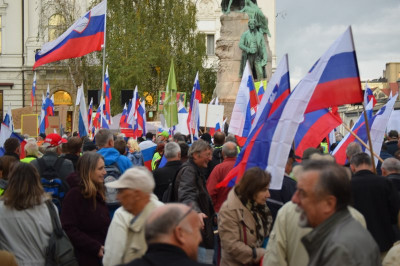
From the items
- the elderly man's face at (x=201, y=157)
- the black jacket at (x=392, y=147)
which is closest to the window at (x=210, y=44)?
the black jacket at (x=392, y=147)

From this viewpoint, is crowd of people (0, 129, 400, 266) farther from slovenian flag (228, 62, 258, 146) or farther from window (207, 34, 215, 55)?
window (207, 34, 215, 55)

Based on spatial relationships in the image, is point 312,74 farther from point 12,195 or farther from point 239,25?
point 239,25

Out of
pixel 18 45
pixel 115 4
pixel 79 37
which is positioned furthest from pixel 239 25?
pixel 18 45

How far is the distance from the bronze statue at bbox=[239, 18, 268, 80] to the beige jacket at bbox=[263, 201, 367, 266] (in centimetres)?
1908

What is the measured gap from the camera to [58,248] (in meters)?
6.37

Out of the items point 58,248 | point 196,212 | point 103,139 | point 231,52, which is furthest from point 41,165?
point 231,52

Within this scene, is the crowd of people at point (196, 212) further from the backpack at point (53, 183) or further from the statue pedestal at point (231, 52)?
the statue pedestal at point (231, 52)

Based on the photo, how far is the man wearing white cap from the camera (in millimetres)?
5246

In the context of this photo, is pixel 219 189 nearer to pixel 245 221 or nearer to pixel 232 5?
pixel 245 221

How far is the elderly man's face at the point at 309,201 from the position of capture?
405 centimetres

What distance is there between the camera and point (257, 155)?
6.53m

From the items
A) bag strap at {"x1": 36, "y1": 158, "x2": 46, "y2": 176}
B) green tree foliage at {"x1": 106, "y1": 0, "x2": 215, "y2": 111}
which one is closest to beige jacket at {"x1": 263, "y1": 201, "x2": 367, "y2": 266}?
bag strap at {"x1": 36, "y1": 158, "x2": 46, "y2": 176}

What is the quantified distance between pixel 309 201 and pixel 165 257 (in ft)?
2.76

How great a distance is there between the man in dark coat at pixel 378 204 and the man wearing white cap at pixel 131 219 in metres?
2.21
